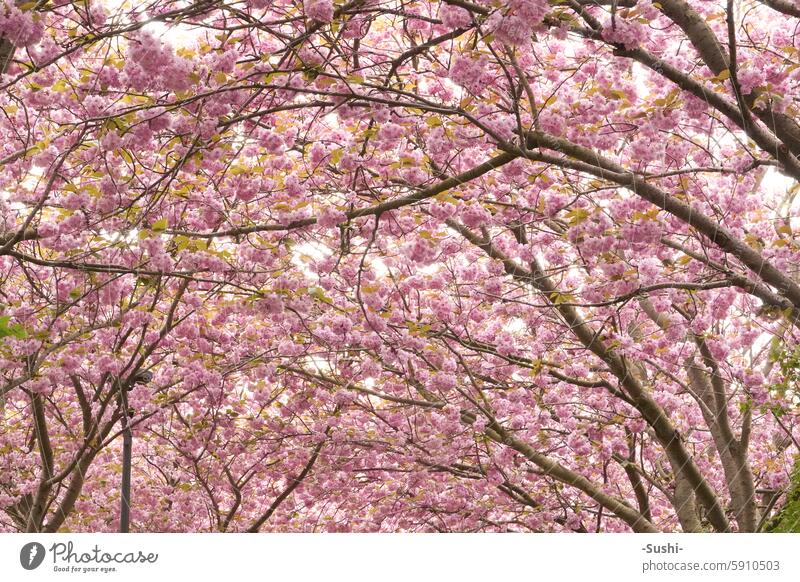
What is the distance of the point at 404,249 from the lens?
5.72 meters

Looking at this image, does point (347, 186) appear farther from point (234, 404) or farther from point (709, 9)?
point (234, 404)

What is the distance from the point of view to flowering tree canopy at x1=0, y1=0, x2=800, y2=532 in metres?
4.38

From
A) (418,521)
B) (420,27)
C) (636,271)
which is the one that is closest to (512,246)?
(636,271)

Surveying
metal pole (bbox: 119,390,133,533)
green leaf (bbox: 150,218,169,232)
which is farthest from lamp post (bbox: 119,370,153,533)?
green leaf (bbox: 150,218,169,232)

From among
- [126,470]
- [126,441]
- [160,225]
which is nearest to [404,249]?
[160,225]

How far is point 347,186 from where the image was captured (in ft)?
18.4

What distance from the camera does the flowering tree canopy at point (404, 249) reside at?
4.38 m

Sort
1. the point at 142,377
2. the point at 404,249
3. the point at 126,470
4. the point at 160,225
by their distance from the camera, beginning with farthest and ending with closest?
the point at 126,470 → the point at 142,377 → the point at 404,249 → the point at 160,225

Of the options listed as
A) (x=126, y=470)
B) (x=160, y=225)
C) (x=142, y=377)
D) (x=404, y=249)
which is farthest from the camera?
(x=126, y=470)

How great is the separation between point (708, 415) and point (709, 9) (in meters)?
3.57

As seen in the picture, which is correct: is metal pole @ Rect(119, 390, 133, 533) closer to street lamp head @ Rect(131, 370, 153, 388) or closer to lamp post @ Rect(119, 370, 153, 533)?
lamp post @ Rect(119, 370, 153, 533)

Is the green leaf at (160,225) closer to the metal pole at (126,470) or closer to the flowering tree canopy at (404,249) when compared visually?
the flowering tree canopy at (404,249)

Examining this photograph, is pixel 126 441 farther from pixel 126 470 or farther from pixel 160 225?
pixel 160 225

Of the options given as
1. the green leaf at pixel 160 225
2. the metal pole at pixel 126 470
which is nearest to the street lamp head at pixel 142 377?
the metal pole at pixel 126 470
